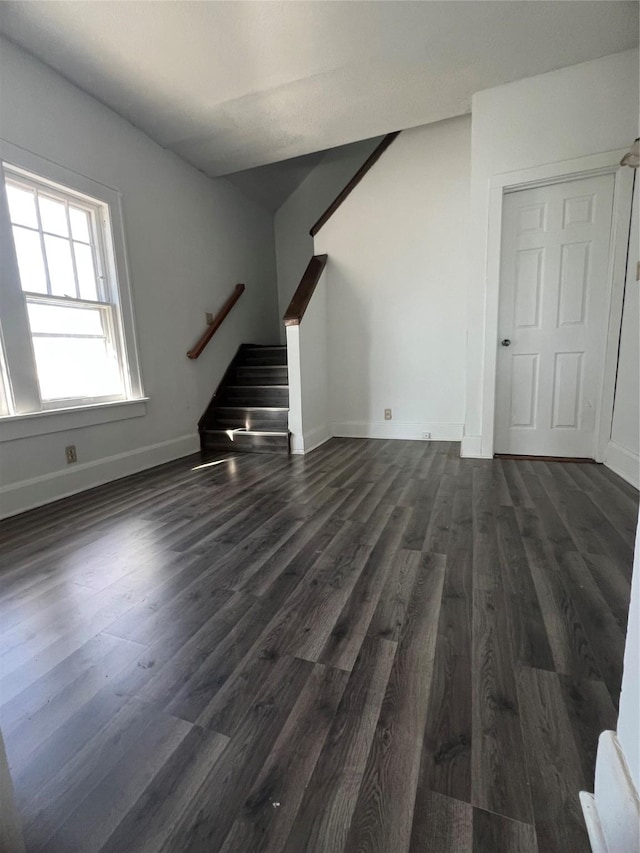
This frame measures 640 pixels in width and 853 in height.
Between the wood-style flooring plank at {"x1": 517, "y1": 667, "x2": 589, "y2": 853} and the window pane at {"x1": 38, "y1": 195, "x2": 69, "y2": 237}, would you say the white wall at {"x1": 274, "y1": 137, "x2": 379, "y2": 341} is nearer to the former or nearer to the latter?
the window pane at {"x1": 38, "y1": 195, "x2": 69, "y2": 237}

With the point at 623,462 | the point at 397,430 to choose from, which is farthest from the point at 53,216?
the point at 623,462

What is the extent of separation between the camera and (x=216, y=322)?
3.93m

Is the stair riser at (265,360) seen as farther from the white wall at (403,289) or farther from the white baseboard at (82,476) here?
the white baseboard at (82,476)

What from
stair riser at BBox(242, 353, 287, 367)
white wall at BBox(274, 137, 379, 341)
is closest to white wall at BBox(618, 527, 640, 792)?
stair riser at BBox(242, 353, 287, 367)

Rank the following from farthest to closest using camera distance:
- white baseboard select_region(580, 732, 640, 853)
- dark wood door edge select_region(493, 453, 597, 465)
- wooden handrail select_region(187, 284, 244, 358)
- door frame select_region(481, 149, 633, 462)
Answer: wooden handrail select_region(187, 284, 244, 358) → dark wood door edge select_region(493, 453, 597, 465) → door frame select_region(481, 149, 633, 462) → white baseboard select_region(580, 732, 640, 853)

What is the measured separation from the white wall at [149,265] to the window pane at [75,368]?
0.27 metres

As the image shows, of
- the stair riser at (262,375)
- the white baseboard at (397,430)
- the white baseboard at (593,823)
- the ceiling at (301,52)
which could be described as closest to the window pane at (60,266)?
the ceiling at (301,52)

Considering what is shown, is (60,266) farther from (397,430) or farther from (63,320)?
(397,430)

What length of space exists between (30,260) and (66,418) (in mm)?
1009

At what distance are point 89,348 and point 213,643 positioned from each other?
2469mm

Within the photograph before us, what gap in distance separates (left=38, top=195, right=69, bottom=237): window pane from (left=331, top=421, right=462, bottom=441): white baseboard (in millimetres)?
2819

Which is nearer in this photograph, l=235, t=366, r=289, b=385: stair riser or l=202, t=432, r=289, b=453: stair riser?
l=202, t=432, r=289, b=453: stair riser

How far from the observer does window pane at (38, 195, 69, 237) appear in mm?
2443

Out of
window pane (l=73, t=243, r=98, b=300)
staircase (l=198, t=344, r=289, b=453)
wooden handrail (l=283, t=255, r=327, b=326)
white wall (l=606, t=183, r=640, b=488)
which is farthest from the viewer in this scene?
staircase (l=198, t=344, r=289, b=453)
